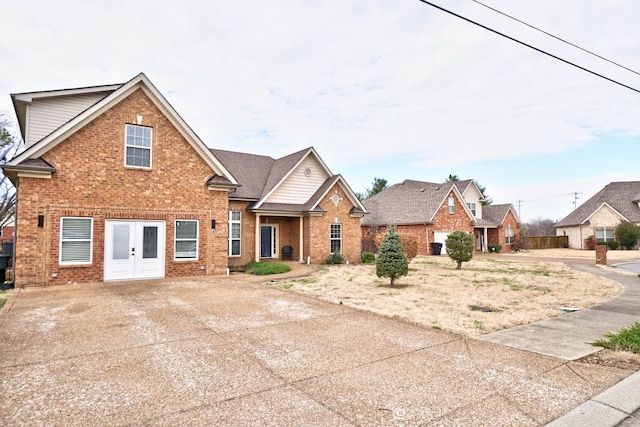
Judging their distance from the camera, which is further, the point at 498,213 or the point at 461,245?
the point at 498,213

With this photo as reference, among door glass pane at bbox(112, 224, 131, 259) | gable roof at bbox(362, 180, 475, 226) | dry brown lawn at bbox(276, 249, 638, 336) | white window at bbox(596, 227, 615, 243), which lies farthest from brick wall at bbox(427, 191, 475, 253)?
door glass pane at bbox(112, 224, 131, 259)

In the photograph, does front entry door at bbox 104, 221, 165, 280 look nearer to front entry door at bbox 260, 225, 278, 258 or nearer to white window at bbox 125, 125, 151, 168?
white window at bbox 125, 125, 151, 168

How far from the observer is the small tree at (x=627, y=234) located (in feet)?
121

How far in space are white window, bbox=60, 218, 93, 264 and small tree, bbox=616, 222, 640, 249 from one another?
4668cm

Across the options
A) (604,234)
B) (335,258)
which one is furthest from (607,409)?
(604,234)

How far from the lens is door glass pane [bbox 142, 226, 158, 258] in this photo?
13.4 meters

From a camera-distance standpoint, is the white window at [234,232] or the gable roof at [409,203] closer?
the white window at [234,232]

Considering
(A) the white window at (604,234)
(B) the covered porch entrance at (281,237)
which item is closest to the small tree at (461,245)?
Answer: (B) the covered porch entrance at (281,237)

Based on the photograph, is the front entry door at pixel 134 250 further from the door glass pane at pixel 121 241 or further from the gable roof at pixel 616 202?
the gable roof at pixel 616 202

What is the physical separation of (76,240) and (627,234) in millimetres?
47159

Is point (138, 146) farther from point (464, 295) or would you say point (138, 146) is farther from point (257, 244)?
point (464, 295)

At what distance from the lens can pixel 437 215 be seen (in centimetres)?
3116

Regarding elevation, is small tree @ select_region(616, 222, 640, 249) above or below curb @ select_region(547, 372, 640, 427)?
above

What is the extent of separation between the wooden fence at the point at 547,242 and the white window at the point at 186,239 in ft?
132
